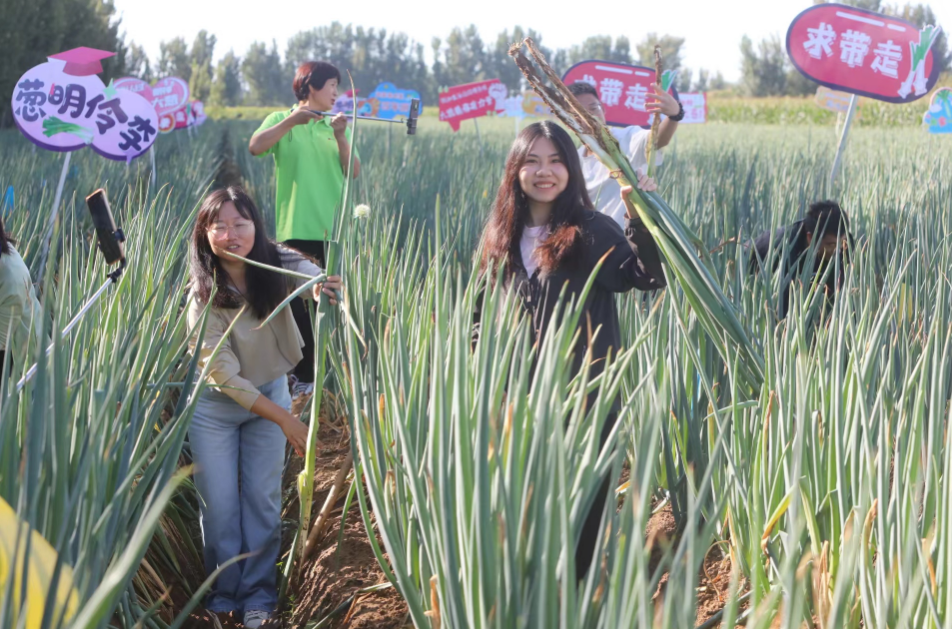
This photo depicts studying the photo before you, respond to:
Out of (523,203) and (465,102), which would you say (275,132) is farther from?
(465,102)

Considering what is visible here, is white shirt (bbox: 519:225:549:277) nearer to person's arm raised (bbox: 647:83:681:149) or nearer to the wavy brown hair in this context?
the wavy brown hair

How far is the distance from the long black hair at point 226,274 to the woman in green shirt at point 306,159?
116 centimetres

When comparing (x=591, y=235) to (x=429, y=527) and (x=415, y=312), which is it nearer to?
(x=415, y=312)

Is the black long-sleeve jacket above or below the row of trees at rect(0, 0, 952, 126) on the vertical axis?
below

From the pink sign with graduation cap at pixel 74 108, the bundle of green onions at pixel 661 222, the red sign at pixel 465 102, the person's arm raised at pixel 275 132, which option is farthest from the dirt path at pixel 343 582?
the red sign at pixel 465 102

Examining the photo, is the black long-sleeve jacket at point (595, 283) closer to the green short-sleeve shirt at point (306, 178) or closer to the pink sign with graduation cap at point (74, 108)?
Result: the green short-sleeve shirt at point (306, 178)

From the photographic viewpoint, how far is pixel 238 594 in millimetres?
1977

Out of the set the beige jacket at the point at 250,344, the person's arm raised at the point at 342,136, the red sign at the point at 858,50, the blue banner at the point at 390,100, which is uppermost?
the blue banner at the point at 390,100

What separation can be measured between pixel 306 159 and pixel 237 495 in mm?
1672

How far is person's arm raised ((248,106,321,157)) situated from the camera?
10.7 feet

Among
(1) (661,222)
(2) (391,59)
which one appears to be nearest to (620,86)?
(1) (661,222)

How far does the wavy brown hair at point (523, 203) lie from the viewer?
2.01m

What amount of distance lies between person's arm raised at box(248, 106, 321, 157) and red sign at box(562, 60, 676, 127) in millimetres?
3092

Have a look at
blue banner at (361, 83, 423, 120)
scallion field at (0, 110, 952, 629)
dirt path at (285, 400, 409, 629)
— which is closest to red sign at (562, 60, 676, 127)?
scallion field at (0, 110, 952, 629)
